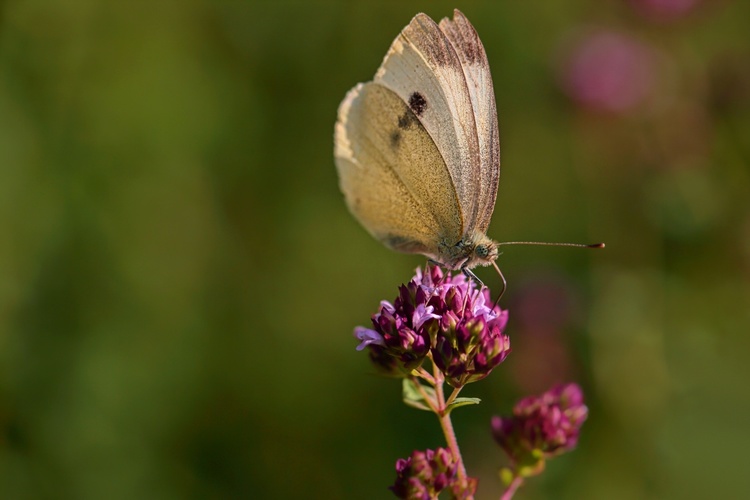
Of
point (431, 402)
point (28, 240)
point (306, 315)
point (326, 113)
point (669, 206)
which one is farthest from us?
point (326, 113)

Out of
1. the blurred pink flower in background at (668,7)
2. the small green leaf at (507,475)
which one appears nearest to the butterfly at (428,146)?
the small green leaf at (507,475)

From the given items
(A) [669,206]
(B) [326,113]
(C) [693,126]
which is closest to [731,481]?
(A) [669,206]

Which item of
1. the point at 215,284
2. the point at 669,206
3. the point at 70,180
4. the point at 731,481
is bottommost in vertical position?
the point at 731,481

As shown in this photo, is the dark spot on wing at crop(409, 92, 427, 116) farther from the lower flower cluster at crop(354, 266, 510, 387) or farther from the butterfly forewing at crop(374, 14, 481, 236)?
the lower flower cluster at crop(354, 266, 510, 387)

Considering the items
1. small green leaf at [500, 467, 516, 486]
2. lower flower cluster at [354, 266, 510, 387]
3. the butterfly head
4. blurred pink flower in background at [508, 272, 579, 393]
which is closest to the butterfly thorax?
the butterfly head

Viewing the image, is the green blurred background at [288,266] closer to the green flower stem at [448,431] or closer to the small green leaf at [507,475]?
the small green leaf at [507,475]

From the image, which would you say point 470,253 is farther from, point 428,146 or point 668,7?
point 668,7

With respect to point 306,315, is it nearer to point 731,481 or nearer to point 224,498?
point 224,498
